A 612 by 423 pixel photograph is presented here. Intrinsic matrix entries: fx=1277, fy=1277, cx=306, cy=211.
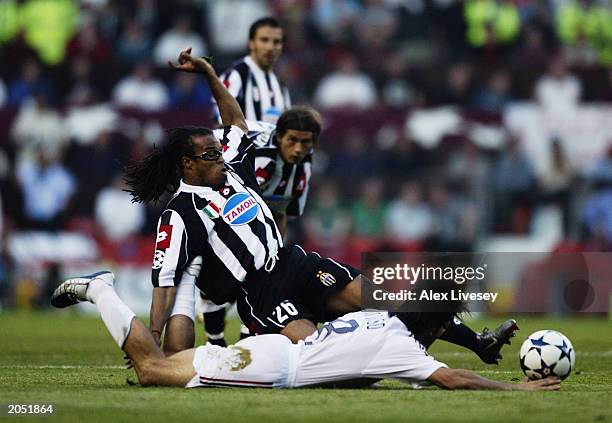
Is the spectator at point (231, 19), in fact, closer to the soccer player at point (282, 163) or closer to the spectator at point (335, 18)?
the spectator at point (335, 18)

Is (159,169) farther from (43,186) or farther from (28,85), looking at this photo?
(28,85)

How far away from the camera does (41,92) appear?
67.1 feet

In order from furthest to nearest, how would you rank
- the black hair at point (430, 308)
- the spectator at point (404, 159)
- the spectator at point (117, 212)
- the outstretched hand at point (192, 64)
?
the spectator at point (117, 212)
the spectator at point (404, 159)
the outstretched hand at point (192, 64)
the black hair at point (430, 308)

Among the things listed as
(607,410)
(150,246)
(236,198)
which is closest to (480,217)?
(150,246)

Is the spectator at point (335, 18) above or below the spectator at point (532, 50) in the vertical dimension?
above

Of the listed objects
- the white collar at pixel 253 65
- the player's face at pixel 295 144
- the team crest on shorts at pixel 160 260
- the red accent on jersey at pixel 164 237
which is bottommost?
the team crest on shorts at pixel 160 260

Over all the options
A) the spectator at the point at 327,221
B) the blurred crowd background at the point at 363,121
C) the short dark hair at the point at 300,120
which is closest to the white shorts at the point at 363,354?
the short dark hair at the point at 300,120

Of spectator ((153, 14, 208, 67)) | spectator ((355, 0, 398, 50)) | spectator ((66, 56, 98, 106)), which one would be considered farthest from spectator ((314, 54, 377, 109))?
spectator ((66, 56, 98, 106))

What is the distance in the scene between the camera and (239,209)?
8836 mm

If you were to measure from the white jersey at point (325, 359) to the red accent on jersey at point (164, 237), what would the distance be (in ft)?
3.46

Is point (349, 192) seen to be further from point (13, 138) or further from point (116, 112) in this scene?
point (13, 138)

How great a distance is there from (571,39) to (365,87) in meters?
3.82

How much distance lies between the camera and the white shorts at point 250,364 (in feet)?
25.2

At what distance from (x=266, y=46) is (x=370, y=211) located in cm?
680
